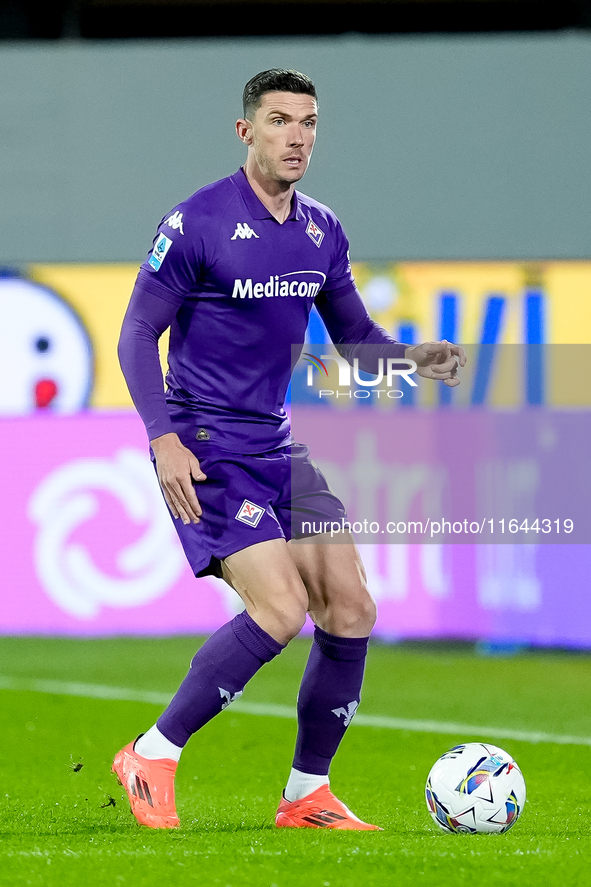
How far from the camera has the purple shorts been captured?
3523mm

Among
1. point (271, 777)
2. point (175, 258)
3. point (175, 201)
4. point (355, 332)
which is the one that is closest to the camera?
point (175, 258)

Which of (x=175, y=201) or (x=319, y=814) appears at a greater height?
(x=175, y=201)

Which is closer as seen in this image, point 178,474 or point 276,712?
point 178,474

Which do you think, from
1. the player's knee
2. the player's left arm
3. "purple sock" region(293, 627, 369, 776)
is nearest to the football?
"purple sock" region(293, 627, 369, 776)

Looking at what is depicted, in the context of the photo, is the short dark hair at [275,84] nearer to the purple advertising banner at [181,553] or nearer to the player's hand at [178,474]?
the player's hand at [178,474]

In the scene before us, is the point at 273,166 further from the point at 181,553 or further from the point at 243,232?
the point at 181,553

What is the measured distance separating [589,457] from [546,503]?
425mm

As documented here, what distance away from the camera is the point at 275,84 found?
A: 3592 millimetres

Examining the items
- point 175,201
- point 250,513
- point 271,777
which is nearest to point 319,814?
point 250,513

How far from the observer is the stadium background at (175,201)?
8.89m

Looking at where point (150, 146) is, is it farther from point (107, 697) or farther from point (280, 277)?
point (280, 277)

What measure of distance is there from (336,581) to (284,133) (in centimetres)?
126

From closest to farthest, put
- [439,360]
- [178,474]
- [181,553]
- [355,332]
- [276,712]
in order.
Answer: [178,474] < [439,360] < [355,332] < [276,712] < [181,553]

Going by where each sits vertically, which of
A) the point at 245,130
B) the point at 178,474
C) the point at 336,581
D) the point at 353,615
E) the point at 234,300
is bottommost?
the point at 353,615
